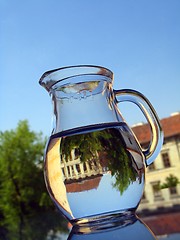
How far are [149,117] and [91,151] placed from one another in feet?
0.20

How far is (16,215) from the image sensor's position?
15.2 feet

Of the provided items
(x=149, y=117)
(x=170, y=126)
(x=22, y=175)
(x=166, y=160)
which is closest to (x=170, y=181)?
(x=166, y=160)

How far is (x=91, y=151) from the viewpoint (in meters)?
0.25

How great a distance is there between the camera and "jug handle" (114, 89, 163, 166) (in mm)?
275

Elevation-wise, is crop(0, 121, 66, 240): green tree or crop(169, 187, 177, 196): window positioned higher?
crop(0, 121, 66, 240): green tree

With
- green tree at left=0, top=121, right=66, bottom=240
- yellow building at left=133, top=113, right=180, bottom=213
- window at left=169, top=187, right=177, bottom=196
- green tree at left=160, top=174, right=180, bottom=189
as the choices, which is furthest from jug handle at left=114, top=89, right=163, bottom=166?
green tree at left=160, top=174, right=180, bottom=189

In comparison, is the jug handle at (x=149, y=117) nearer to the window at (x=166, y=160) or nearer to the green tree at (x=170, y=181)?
the window at (x=166, y=160)

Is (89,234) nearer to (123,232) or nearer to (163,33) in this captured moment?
(123,232)

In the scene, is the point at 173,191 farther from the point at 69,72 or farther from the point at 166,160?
the point at 166,160

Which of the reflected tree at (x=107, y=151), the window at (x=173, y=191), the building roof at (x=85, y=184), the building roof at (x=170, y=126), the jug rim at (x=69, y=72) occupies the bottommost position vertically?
the window at (x=173, y=191)

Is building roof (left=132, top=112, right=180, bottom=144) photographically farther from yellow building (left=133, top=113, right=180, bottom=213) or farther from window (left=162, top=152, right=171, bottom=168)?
window (left=162, top=152, right=171, bottom=168)

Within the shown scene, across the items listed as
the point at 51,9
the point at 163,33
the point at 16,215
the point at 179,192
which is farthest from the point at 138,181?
the point at 163,33

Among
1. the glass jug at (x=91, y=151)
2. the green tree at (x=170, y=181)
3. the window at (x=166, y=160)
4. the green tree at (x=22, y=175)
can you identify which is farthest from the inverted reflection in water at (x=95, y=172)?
the green tree at (x=170, y=181)

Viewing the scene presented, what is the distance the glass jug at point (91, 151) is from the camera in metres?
0.24
